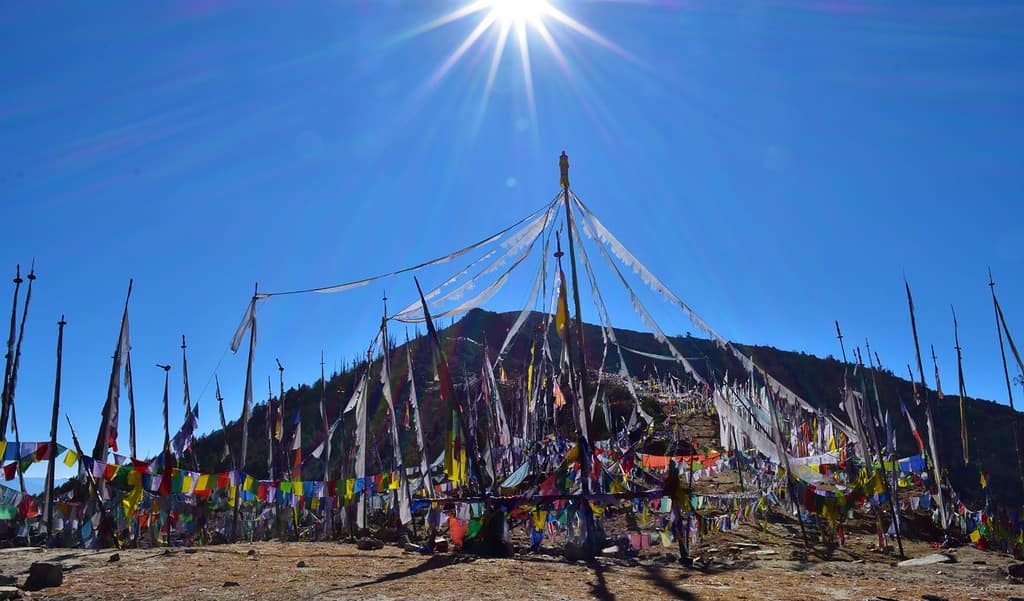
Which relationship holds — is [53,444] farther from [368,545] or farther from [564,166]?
[564,166]

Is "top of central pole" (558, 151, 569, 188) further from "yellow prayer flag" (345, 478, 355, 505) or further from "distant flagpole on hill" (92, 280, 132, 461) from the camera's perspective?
"distant flagpole on hill" (92, 280, 132, 461)

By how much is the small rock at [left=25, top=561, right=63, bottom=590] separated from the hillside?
2543 cm

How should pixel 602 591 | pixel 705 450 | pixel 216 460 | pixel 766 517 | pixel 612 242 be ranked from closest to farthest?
1. pixel 602 591
2. pixel 612 242
3. pixel 766 517
4. pixel 705 450
5. pixel 216 460

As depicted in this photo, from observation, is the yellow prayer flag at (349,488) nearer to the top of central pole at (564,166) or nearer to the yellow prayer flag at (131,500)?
the yellow prayer flag at (131,500)

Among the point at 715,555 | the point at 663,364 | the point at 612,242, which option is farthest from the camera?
the point at 663,364

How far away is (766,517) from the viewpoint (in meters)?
20.0

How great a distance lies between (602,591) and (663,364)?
83180 mm

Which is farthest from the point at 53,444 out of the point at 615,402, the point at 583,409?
the point at 615,402

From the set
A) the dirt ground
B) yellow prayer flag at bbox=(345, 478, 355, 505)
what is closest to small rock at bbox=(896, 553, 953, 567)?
the dirt ground

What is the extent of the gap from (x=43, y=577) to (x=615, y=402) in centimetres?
3837

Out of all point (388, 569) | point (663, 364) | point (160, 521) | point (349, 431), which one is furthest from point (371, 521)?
A: point (663, 364)

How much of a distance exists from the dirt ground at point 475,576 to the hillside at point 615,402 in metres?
21.5

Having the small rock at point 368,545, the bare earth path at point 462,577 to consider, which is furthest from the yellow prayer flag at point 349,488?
the bare earth path at point 462,577

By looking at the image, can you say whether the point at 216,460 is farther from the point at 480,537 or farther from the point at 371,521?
the point at 480,537
